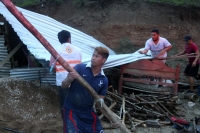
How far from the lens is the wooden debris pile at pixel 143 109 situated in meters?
5.90

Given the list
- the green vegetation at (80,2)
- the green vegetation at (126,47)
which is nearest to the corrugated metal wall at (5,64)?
the green vegetation at (126,47)

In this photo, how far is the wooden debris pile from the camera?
5.90 meters

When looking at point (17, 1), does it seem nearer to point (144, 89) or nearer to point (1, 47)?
point (1, 47)

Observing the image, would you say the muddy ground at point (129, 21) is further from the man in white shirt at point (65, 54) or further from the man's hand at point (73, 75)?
the man's hand at point (73, 75)

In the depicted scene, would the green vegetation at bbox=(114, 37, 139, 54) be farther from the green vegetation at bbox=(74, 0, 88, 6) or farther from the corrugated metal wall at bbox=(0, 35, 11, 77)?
the corrugated metal wall at bbox=(0, 35, 11, 77)

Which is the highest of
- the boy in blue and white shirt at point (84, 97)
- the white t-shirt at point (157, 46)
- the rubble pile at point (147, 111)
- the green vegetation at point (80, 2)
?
the green vegetation at point (80, 2)

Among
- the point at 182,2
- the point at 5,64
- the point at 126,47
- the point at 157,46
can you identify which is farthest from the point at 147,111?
the point at 182,2

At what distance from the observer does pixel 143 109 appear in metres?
6.32

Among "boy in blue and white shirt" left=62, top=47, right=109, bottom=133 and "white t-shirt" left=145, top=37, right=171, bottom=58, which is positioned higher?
"white t-shirt" left=145, top=37, right=171, bottom=58

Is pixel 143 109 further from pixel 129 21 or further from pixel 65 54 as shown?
pixel 129 21

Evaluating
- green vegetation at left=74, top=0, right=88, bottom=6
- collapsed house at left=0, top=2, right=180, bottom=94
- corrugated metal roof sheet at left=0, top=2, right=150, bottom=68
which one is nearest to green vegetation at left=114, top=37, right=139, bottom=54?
green vegetation at left=74, top=0, right=88, bottom=6

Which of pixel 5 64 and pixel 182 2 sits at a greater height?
pixel 182 2

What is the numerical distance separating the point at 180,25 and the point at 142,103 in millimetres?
6983

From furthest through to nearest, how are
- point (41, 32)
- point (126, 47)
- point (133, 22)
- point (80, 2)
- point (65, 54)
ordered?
1. point (80, 2)
2. point (133, 22)
3. point (126, 47)
4. point (41, 32)
5. point (65, 54)
